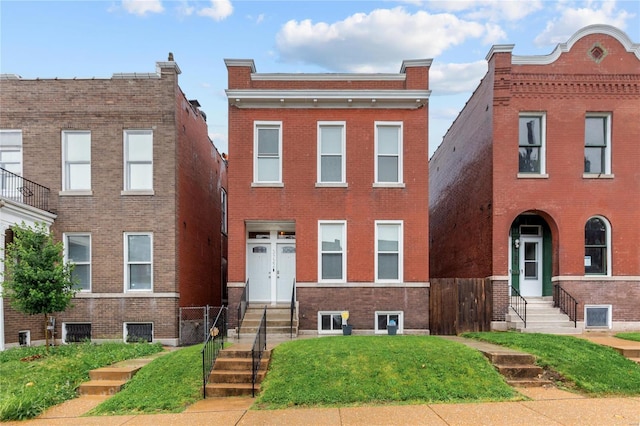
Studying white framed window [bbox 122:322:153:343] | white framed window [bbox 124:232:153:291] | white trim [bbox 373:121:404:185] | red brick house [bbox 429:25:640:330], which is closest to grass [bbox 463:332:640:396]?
red brick house [bbox 429:25:640:330]

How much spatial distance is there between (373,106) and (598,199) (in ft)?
26.1

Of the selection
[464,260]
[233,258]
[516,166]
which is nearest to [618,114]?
[516,166]

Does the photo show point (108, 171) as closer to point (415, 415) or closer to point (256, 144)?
point (256, 144)

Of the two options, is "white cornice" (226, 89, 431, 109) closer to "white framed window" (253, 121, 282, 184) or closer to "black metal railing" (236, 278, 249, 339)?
"white framed window" (253, 121, 282, 184)

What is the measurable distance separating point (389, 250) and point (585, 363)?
6.40 metres

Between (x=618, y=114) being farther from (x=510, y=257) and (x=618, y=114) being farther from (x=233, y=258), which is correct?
(x=233, y=258)

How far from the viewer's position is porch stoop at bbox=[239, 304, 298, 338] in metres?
12.7

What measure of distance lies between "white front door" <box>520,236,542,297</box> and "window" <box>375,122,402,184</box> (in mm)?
5069

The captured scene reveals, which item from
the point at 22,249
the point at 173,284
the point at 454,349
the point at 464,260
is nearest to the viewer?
the point at 454,349

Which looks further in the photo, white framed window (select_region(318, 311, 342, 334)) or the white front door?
the white front door

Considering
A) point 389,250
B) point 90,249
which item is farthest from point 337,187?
point 90,249

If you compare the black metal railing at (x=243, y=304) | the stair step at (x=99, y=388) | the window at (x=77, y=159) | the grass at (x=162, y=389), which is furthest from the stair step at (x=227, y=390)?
the window at (x=77, y=159)

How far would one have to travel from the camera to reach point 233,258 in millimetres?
13961

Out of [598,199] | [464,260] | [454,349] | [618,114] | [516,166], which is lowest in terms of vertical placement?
[454,349]
